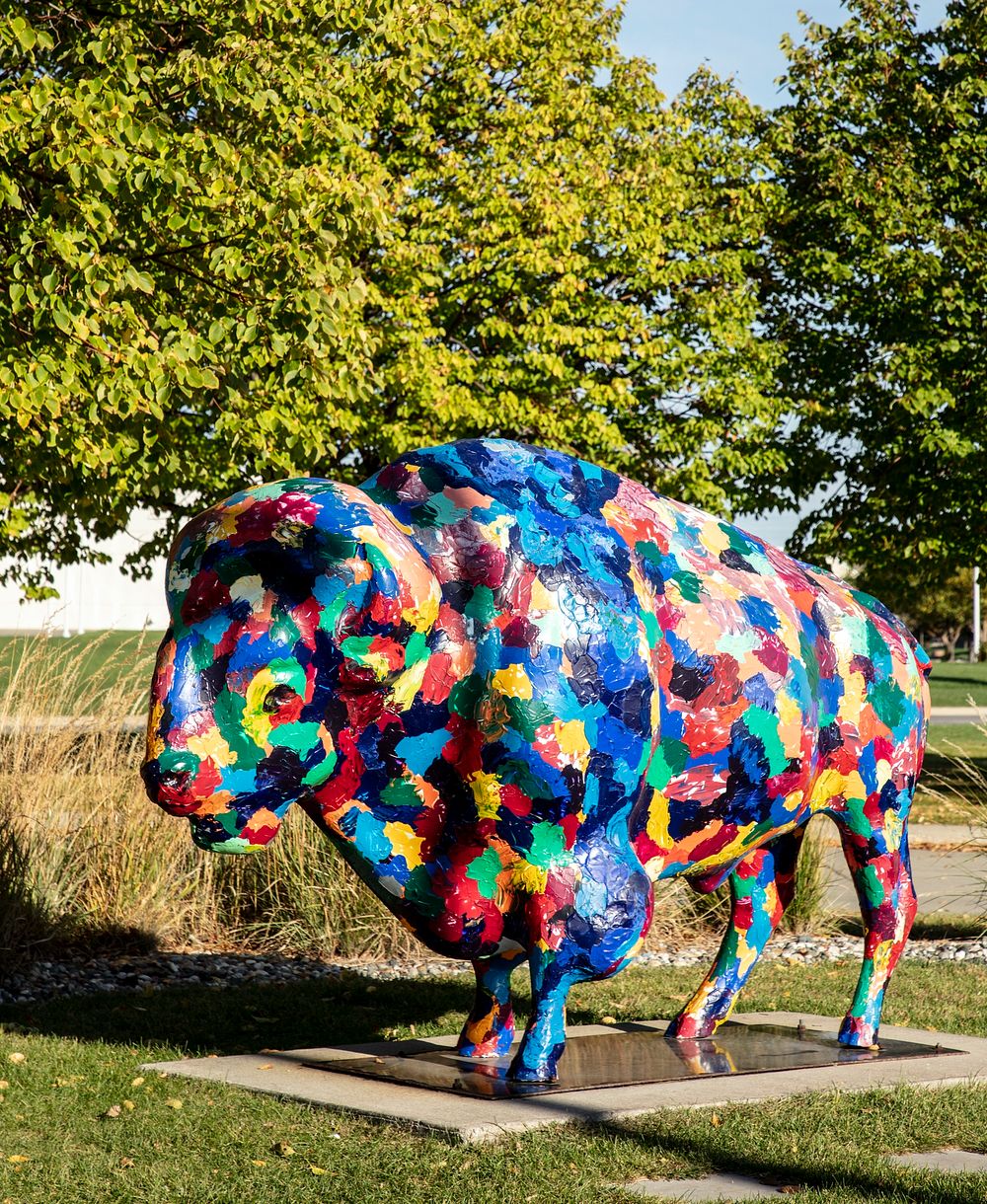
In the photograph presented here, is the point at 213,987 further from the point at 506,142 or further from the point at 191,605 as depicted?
the point at 506,142

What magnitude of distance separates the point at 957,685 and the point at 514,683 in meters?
49.6

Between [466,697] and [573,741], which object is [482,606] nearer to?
[466,697]

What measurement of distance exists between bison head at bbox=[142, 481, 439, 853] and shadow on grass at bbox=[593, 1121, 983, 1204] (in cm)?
154

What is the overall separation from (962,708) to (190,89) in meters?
33.7

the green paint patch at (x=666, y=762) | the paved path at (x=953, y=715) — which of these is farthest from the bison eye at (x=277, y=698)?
the paved path at (x=953, y=715)

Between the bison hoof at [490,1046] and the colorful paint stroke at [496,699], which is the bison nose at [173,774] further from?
the bison hoof at [490,1046]

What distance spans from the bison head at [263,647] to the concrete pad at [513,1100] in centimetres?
110

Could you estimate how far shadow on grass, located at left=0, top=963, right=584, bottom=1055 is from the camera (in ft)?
22.3

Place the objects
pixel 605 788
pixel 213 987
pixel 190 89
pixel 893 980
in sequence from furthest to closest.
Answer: pixel 190 89
pixel 893 980
pixel 213 987
pixel 605 788

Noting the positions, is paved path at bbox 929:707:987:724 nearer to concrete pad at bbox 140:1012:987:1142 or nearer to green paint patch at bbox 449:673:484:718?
concrete pad at bbox 140:1012:987:1142

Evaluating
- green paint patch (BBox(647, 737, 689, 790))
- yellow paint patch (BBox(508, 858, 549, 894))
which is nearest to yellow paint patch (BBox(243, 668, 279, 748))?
yellow paint patch (BBox(508, 858, 549, 894))

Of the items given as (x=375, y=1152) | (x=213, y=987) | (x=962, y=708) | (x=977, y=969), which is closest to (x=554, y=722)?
(x=375, y=1152)

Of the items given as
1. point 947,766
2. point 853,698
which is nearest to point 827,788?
point 853,698

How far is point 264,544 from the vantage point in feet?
14.7
